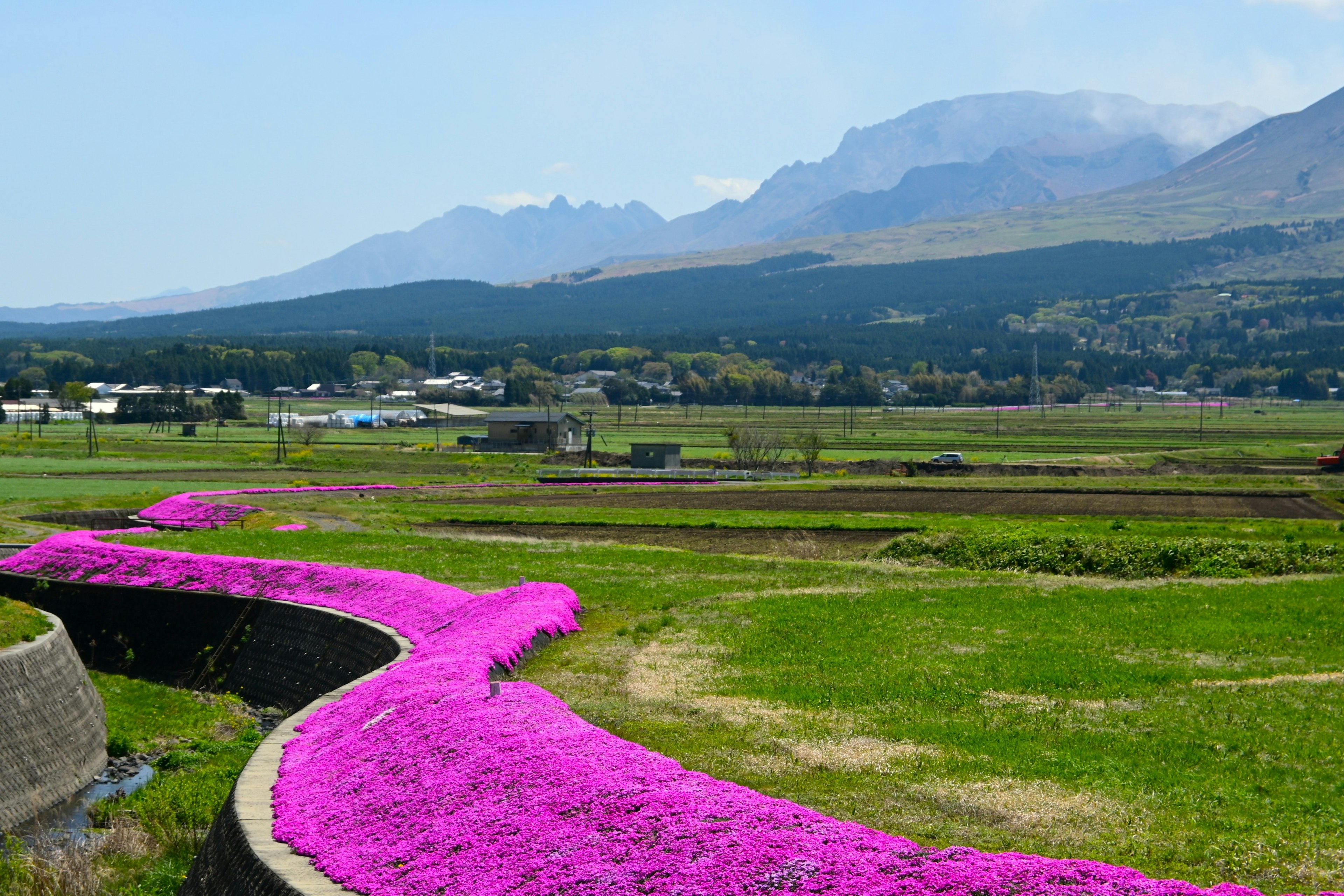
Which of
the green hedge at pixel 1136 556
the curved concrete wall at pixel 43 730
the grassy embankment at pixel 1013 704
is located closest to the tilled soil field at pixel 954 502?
the green hedge at pixel 1136 556

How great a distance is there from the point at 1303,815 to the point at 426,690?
1211 cm

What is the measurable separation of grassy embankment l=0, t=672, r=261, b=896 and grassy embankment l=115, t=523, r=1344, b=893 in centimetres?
647

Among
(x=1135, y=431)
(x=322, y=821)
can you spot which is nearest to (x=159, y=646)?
(x=322, y=821)

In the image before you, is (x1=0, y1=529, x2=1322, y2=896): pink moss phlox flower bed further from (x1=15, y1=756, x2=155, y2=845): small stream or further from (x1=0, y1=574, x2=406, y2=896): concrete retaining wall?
(x1=15, y1=756, x2=155, y2=845): small stream

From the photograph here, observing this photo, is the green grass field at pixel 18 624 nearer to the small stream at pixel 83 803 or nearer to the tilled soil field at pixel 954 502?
the small stream at pixel 83 803

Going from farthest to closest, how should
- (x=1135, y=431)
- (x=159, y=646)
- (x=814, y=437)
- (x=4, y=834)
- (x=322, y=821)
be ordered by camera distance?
(x=1135, y=431), (x=814, y=437), (x=159, y=646), (x=4, y=834), (x=322, y=821)

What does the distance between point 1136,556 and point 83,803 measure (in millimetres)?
29424

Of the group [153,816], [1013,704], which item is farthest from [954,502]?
[153,816]

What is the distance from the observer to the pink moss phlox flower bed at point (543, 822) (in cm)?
1082

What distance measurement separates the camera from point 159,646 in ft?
124

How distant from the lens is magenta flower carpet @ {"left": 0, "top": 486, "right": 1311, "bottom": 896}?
1083 centimetres

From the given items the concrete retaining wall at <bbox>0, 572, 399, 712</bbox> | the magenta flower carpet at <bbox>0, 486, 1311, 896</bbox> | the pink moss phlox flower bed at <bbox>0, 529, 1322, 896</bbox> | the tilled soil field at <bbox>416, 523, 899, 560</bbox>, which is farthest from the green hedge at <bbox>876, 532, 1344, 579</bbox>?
the magenta flower carpet at <bbox>0, 486, 1311, 896</bbox>

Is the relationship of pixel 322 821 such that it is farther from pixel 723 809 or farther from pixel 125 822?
pixel 125 822

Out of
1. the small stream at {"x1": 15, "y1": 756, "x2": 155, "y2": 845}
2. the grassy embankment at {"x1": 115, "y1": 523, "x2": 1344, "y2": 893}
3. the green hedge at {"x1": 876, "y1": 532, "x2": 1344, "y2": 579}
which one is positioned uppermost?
the grassy embankment at {"x1": 115, "y1": 523, "x2": 1344, "y2": 893}
